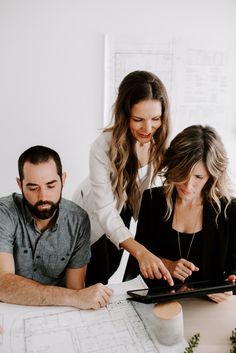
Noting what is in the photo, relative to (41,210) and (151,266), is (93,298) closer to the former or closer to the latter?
(151,266)

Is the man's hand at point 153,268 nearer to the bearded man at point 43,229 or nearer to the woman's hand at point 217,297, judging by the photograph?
the woman's hand at point 217,297

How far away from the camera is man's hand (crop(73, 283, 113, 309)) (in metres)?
1.18

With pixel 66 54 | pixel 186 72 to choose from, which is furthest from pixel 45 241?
pixel 186 72

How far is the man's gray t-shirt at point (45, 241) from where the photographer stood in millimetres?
1455

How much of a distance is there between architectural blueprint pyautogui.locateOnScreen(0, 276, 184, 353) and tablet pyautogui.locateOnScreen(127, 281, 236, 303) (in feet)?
0.19

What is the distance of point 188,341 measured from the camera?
1.05 m

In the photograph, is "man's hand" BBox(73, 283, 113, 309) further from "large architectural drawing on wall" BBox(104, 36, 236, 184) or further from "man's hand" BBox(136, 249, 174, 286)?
"large architectural drawing on wall" BBox(104, 36, 236, 184)

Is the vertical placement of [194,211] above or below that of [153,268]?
above

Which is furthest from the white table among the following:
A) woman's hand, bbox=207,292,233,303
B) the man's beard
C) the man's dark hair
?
the man's dark hair

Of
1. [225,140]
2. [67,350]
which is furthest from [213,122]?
[67,350]

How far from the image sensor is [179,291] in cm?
113

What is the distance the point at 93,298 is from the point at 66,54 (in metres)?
1.57

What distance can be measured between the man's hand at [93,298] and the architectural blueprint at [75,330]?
0.02 metres

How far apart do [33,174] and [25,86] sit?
104cm
